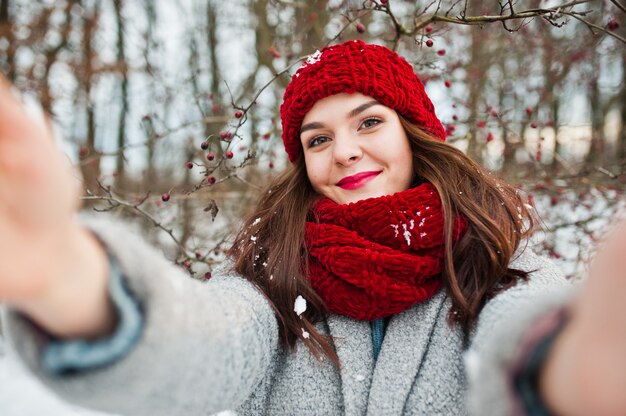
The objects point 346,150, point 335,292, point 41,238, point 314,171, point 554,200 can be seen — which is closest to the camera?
point 41,238

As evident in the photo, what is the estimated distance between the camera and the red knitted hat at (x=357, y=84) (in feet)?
5.00

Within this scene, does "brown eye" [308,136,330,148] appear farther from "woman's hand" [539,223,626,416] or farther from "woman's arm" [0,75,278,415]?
"woman's hand" [539,223,626,416]

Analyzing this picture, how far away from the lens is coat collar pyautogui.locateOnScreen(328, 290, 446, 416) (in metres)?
1.21

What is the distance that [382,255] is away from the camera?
1298 mm

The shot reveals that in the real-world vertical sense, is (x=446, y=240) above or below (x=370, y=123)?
below

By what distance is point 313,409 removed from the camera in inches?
50.8

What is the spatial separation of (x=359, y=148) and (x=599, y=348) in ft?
3.43

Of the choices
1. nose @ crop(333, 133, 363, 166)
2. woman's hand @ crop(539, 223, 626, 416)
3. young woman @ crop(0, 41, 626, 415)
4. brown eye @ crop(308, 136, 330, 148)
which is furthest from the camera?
brown eye @ crop(308, 136, 330, 148)

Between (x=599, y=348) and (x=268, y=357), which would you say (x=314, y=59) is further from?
(x=599, y=348)

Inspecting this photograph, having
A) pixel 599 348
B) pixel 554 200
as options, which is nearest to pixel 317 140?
pixel 599 348

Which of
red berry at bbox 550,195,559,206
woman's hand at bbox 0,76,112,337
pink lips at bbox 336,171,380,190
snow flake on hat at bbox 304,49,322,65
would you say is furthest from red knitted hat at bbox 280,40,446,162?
red berry at bbox 550,195,559,206

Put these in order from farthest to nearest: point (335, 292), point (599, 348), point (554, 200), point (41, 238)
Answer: point (554, 200), point (335, 292), point (41, 238), point (599, 348)

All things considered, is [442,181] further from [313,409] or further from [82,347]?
[82,347]

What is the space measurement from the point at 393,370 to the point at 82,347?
82cm
